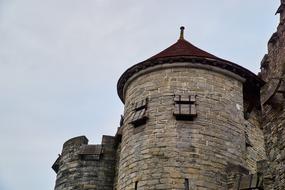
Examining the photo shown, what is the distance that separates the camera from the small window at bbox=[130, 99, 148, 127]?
14.9 metres

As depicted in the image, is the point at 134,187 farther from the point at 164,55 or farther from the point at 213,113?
the point at 164,55

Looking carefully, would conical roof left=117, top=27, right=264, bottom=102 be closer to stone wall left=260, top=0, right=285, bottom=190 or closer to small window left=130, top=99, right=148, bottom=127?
small window left=130, top=99, right=148, bottom=127

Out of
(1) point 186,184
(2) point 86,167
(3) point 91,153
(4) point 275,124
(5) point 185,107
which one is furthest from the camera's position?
(3) point 91,153

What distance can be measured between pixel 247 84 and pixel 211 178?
377 centimetres

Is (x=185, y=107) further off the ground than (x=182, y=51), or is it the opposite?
(x=182, y=51)

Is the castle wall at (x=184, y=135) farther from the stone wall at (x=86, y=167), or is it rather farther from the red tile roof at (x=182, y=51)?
the stone wall at (x=86, y=167)

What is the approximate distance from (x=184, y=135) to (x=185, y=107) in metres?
0.85

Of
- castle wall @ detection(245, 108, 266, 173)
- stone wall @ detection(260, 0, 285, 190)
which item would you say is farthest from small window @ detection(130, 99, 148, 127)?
stone wall @ detection(260, 0, 285, 190)

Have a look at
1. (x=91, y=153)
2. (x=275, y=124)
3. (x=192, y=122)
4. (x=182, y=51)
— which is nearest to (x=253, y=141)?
(x=192, y=122)

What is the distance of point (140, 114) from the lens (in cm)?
1503

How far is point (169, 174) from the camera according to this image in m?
13.6

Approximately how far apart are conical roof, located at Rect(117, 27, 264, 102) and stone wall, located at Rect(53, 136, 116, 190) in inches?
122

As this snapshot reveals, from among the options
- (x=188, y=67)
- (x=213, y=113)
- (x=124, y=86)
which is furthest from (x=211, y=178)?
(x=124, y=86)

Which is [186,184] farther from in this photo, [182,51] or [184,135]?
[182,51]
